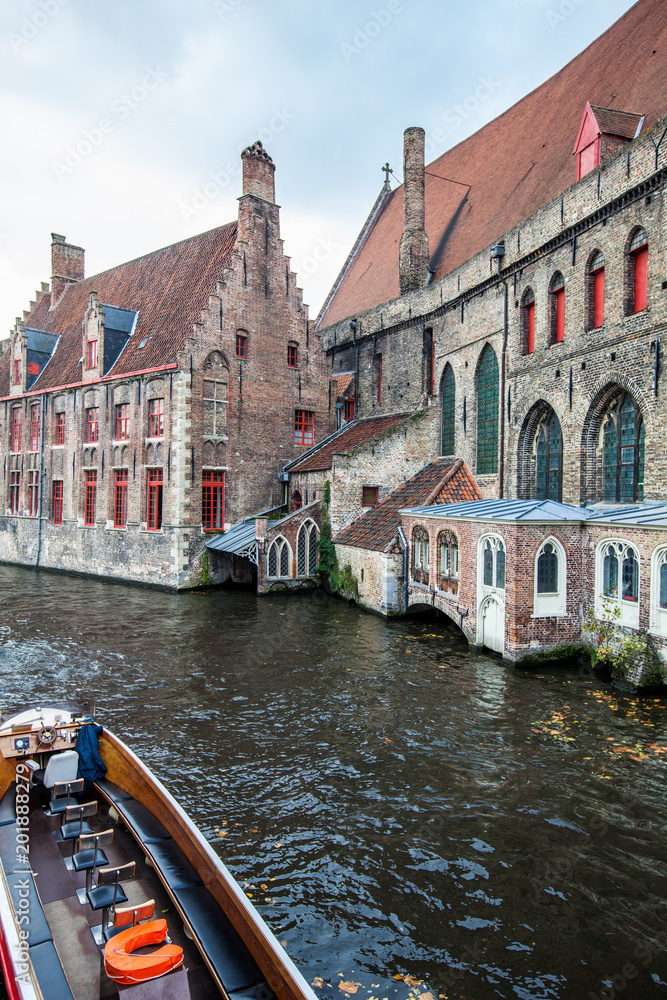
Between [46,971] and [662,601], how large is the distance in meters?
8.78

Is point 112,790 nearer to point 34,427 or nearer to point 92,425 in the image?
point 92,425

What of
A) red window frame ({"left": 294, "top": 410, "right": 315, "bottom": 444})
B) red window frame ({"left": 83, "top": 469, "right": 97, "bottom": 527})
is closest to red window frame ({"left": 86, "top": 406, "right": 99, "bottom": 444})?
red window frame ({"left": 83, "top": 469, "right": 97, "bottom": 527})

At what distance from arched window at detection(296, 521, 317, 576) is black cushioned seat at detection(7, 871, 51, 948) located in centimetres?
1476

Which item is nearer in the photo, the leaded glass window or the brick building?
the leaded glass window

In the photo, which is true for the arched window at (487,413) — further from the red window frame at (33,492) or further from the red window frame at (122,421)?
the red window frame at (33,492)

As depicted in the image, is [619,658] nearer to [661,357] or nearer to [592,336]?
[661,357]

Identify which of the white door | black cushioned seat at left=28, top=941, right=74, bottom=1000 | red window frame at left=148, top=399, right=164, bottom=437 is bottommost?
black cushioned seat at left=28, top=941, right=74, bottom=1000

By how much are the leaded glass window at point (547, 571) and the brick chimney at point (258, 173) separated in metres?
16.7

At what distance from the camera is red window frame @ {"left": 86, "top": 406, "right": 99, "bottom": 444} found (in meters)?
23.8

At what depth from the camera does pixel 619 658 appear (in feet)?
33.9

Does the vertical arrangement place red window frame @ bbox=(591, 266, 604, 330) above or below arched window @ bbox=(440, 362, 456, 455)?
above

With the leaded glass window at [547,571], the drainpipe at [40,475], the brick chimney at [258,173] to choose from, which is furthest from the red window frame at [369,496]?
the drainpipe at [40,475]

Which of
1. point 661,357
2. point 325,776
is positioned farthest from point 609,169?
point 325,776

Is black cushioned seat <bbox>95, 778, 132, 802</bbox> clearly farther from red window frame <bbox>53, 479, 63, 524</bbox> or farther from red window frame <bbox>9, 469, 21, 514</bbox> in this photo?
red window frame <bbox>9, 469, 21, 514</bbox>
